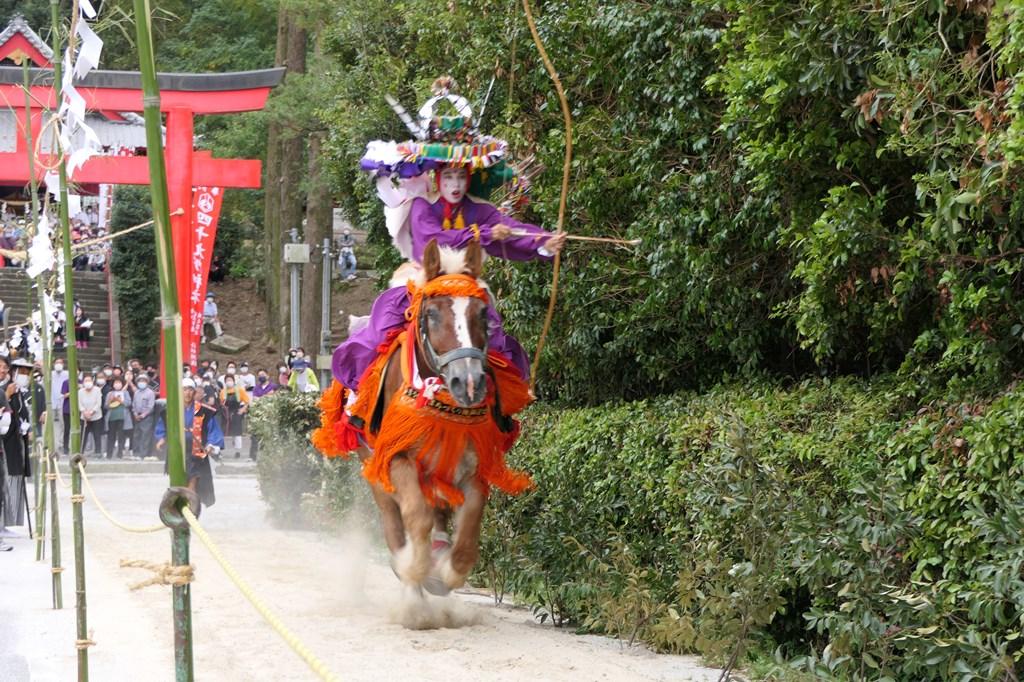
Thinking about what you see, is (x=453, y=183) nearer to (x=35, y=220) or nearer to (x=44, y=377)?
(x=44, y=377)

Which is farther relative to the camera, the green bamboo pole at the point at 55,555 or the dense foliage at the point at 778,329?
the green bamboo pole at the point at 55,555

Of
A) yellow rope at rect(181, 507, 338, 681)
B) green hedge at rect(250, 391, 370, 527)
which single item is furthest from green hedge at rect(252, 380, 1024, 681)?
green hedge at rect(250, 391, 370, 527)

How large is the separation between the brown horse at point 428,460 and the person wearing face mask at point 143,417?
22.1 metres

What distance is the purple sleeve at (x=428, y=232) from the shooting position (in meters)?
9.08

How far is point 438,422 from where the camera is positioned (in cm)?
859

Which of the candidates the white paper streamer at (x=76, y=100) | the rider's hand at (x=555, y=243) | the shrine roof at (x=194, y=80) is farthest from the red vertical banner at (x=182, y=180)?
the rider's hand at (x=555, y=243)

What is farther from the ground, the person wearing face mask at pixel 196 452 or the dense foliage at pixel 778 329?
the dense foliage at pixel 778 329

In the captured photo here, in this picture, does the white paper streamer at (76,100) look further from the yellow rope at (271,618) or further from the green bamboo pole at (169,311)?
the yellow rope at (271,618)

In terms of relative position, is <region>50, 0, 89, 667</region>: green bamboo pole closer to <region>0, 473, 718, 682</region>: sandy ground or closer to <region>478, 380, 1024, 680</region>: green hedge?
<region>0, 473, 718, 682</region>: sandy ground

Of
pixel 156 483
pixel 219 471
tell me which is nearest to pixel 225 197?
pixel 219 471

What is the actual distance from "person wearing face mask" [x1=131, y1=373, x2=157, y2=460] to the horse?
72.5 feet

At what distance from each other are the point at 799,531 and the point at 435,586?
290 cm

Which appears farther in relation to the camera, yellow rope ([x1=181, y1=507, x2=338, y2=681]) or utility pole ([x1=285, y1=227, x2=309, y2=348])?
utility pole ([x1=285, y1=227, x2=309, y2=348])

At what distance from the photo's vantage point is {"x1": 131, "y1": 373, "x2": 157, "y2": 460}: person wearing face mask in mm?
30281
